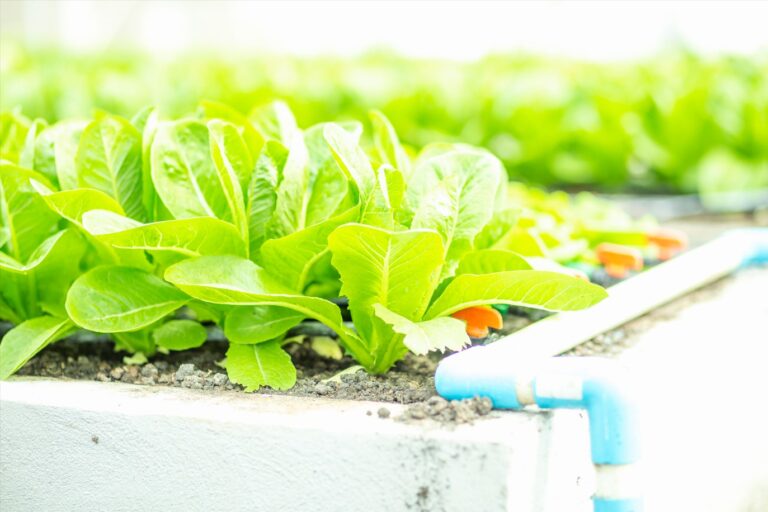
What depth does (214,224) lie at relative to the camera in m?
1.59

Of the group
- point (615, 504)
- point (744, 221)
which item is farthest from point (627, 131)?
point (615, 504)

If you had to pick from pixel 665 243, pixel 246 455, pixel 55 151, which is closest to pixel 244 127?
pixel 55 151

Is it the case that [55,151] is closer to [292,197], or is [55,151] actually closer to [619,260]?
[292,197]

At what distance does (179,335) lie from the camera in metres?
1.77

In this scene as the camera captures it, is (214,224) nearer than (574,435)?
No

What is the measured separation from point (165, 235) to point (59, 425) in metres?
0.32

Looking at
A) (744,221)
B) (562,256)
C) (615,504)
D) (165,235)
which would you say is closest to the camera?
(615,504)

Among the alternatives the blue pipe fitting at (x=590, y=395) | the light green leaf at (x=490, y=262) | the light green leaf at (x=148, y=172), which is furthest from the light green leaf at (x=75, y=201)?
the blue pipe fitting at (x=590, y=395)

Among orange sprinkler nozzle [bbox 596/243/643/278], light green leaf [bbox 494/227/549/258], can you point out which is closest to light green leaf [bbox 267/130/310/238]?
light green leaf [bbox 494/227/549/258]

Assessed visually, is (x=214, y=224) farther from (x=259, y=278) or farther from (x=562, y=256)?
(x=562, y=256)

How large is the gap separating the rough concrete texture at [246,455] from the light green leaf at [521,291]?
0.85 feet

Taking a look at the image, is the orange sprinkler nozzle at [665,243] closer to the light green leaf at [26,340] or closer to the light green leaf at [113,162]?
the light green leaf at [113,162]

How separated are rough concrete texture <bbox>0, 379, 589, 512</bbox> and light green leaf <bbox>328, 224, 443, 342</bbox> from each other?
0.64 feet

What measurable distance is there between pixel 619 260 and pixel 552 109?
2156 millimetres
